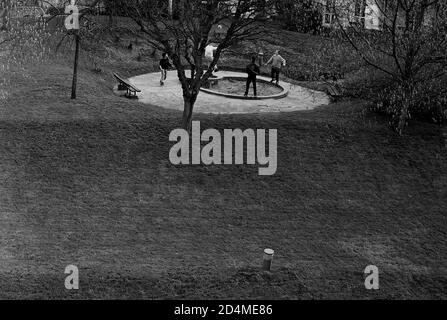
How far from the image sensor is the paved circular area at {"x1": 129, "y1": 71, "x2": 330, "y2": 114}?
18.9 metres

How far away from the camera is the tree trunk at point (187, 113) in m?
15.7

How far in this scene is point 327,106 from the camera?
1975cm

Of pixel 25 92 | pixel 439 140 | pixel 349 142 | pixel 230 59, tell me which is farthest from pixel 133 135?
pixel 230 59

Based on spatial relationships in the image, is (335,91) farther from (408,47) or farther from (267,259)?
(267,259)

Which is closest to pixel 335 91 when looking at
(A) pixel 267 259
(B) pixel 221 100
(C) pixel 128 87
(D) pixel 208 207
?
(B) pixel 221 100

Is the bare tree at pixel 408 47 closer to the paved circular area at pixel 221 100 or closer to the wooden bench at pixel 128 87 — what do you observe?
the paved circular area at pixel 221 100

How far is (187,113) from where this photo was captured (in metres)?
15.8

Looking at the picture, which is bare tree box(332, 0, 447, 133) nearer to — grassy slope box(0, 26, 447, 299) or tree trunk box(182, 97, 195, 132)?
grassy slope box(0, 26, 447, 299)

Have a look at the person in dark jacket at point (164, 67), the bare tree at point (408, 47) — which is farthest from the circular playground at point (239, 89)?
the bare tree at point (408, 47)

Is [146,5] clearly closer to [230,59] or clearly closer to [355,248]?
[355,248]

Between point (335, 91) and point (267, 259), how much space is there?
9955 mm

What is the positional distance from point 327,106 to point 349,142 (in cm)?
338

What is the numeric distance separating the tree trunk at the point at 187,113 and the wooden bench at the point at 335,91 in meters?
5.99

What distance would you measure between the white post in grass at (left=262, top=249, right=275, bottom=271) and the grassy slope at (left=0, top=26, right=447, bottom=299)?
0.16 metres
